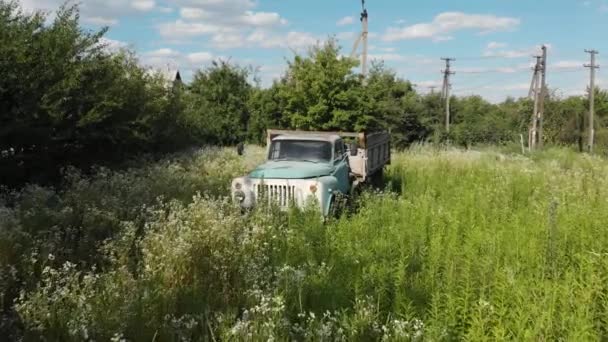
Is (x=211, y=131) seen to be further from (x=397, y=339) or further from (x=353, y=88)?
(x=397, y=339)

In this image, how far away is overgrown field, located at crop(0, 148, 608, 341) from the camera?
4.35 meters

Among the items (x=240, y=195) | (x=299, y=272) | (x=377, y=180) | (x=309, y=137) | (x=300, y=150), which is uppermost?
(x=309, y=137)

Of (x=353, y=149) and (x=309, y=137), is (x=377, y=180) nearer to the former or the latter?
(x=353, y=149)

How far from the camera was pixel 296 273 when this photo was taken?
5.14 meters

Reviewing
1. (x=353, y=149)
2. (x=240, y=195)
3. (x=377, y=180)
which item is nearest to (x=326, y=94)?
(x=377, y=180)

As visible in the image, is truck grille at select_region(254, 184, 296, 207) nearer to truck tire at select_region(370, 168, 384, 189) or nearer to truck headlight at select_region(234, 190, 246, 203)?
truck headlight at select_region(234, 190, 246, 203)

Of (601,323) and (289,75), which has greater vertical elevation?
(289,75)

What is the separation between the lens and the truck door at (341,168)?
35.4 feet

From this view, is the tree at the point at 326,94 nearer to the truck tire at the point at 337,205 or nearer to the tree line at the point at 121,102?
the tree line at the point at 121,102

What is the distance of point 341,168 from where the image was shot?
36.3 ft

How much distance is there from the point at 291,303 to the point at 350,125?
1985 cm

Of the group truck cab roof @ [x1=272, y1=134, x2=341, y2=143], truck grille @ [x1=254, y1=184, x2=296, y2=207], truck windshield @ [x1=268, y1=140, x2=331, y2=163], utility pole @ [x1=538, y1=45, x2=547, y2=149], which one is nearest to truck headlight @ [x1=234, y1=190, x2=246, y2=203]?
truck grille @ [x1=254, y1=184, x2=296, y2=207]

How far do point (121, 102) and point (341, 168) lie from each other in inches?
243

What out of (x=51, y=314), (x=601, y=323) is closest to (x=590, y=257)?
(x=601, y=323)
